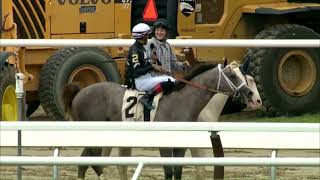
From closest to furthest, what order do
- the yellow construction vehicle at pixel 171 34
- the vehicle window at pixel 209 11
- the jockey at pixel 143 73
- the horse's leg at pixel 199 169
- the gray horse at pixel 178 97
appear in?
the horse's leg at pixel 199 169 → the jockey at pixel 143 73 → the gray horse at pixel 178 97 → the yellow construction vehicle at pixel 171 34 → the vehicle window at pixel 209 11

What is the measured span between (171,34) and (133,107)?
481 centimetres

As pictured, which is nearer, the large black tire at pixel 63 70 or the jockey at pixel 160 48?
the jockey at pixel 160 48

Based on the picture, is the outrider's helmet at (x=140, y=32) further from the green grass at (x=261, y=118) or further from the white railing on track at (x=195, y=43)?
the green grass at (x=261, y=118)

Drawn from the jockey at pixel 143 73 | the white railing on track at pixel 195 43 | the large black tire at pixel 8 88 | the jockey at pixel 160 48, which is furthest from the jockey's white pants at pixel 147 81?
the large black tire at pixel 8 88

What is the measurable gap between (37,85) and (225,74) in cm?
506

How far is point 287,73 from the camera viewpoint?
16.4 m

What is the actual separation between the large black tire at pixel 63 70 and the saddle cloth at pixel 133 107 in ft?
13.9

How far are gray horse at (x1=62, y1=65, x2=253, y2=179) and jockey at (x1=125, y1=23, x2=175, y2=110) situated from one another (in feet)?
0.46

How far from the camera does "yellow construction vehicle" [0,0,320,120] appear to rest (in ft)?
49.5

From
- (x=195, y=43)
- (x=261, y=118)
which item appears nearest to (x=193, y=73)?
(x=195, y=43)

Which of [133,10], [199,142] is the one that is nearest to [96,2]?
[133,10]

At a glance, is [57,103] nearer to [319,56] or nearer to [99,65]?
[99,65]

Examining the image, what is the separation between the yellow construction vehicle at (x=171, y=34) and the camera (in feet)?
49.5

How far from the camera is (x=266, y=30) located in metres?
16.0
